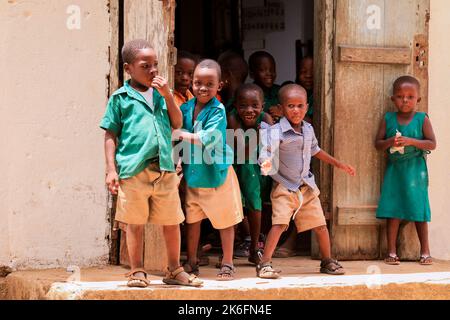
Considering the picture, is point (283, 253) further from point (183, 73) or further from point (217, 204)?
point (183, 73)

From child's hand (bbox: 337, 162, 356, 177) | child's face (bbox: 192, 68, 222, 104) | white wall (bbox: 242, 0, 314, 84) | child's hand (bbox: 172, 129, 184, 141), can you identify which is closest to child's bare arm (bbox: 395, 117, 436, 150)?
child's hand (bbox: 337, 162, 356, 177)

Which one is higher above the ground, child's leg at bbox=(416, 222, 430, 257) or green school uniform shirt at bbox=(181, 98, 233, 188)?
green school uniform shirt at bbox=(181, 98, 233, 188)

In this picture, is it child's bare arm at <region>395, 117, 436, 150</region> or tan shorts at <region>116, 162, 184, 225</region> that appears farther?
child's bare arm at <region>395, 117, 436, 150</region>

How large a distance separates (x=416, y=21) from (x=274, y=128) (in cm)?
154

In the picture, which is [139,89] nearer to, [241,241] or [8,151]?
[8,151]

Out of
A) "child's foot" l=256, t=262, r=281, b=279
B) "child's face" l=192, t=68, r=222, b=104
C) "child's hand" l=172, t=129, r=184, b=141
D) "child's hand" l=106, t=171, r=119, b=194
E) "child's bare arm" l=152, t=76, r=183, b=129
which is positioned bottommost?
"child's foot" l=256, t=262, r=281, b=279

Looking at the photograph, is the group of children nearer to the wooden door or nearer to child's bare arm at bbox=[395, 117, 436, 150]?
child's bare arm at bbox=[395, 117, 436, 150]

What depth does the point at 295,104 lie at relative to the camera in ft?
18.6

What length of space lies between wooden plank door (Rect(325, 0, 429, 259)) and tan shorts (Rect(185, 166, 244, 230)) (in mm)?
1076

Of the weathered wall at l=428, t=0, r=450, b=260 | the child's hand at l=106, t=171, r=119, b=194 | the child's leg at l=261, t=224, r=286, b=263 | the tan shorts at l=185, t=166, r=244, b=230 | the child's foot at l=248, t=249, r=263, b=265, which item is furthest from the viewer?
the weathered wall at l=428, t=0, r=450, b=260

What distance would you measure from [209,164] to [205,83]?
1.68 ft

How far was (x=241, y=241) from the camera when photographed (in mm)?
6750

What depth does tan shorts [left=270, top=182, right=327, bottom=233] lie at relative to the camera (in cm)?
562

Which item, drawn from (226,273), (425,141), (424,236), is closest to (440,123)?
(425,141)
